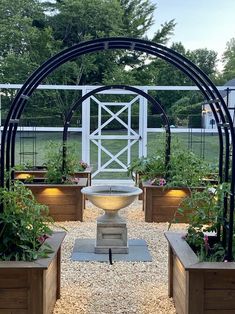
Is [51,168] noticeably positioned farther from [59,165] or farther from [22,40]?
[22,40]

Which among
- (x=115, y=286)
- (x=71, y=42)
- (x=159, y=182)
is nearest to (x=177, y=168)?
(x=159, y=182)

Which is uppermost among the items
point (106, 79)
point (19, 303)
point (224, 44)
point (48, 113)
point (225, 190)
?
point (224, 44)

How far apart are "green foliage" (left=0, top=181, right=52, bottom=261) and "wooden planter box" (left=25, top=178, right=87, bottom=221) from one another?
11.1ft

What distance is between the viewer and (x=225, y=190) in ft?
9.91

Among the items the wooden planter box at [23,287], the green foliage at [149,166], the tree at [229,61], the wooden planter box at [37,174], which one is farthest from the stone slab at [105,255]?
the tree at [229,61]

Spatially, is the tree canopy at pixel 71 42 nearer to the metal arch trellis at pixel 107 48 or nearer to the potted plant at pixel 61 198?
the potted plant at pixel 61 198

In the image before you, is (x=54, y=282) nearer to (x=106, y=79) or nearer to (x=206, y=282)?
(x=206, y=282)

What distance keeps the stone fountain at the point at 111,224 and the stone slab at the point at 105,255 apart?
10cm

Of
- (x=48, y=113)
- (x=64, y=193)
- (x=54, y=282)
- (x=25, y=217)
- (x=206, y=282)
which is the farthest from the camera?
(x=48, y=113)

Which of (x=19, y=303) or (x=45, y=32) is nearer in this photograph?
(x=19, y=303)

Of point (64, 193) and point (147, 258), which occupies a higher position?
point (64, 193)

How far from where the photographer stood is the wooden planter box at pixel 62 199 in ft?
21.4

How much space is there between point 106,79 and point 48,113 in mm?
3045

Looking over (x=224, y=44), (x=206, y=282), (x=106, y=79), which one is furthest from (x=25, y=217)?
(x=224, y=44)
